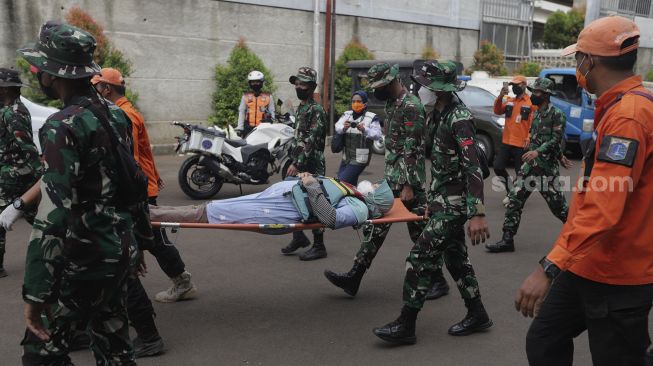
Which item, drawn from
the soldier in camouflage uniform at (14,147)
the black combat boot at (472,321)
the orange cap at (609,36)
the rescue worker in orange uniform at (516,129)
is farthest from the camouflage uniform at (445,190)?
the rescue worker in orange uniform at (516,129)

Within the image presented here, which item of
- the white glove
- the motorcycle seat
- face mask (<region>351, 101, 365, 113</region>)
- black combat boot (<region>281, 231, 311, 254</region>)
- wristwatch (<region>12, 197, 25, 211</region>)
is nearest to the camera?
wristwatch (<region>12, 197, 25, 211</region>)

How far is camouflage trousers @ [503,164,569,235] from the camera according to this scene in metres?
6.71

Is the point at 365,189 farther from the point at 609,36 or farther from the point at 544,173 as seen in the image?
the point at 609,36

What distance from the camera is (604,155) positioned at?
2.39 meters

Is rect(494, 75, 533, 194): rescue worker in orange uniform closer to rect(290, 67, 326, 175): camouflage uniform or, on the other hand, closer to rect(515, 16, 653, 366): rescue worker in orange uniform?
rect(290, 67, 326, 175): camouflage uniform

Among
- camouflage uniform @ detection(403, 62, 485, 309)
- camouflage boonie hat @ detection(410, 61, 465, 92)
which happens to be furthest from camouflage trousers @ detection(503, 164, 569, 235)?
camouflage boonie hat @ detection(410, 61, 465, 92)

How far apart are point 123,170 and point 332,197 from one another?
235cm

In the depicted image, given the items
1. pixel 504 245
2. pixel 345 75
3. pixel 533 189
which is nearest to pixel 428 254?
pixel 504 245

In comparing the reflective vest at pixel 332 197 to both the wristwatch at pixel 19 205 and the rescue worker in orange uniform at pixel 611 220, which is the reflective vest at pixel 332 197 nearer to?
the wristwatch at pixel 19 205

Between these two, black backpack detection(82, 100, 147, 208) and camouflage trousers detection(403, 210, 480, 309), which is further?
camouflage trousers detection(403, 210, 480, 309)

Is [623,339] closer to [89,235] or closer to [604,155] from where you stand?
[604,155]

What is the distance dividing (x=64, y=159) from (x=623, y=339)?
2.39m

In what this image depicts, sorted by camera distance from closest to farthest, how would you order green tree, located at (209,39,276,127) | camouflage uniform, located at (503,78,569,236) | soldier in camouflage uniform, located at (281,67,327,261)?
soldier in camouflage uniform, located at (281,67,327,261) → camouflage uniform, located at (503,78,569,236) → green tree, located at (209,39,276,127)

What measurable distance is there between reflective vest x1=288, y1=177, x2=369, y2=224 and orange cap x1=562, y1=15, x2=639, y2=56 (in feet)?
Answer: 8.60
